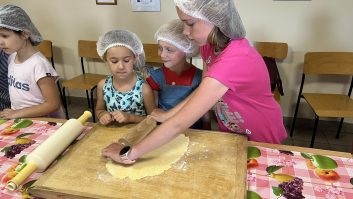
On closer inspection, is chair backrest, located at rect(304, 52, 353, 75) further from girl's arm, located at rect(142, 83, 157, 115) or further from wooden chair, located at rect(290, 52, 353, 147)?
girl's arm, located at rect(142, 83, 157, 115)

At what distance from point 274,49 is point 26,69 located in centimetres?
198

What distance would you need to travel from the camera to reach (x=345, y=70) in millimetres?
2242

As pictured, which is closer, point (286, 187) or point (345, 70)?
point (286, 187)

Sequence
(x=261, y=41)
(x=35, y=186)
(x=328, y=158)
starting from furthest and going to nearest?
1. (x=261, y=41)
2. (x=328, y=158)
3. (x=35, y=186)

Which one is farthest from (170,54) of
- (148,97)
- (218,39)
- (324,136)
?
(324,136)

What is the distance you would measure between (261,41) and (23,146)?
7.12 ft

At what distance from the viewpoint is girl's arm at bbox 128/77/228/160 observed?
0.78 meters

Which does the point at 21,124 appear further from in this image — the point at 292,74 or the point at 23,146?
the point at 292,74

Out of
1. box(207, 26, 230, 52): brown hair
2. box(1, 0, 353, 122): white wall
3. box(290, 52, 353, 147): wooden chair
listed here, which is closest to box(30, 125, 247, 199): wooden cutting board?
box(207, 26, 230, 52): brown hair

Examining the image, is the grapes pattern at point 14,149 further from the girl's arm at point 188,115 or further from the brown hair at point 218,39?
the brown hair at point 218,39

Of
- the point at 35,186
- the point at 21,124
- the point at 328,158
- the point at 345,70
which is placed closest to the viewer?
the point at 35,186

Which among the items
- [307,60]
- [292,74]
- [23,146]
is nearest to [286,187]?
[23,146]

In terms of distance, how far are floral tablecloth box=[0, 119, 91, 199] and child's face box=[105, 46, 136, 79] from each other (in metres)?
0.32

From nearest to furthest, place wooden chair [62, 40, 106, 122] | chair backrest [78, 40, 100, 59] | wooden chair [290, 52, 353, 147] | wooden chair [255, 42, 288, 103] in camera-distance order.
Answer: wooden chair [290, 52, 353, 147] < wooden chair [255, 42, 288, 103] < wooden chair [62, 40, 106, 122] < chair backrest [78, 40, 100, 59]
